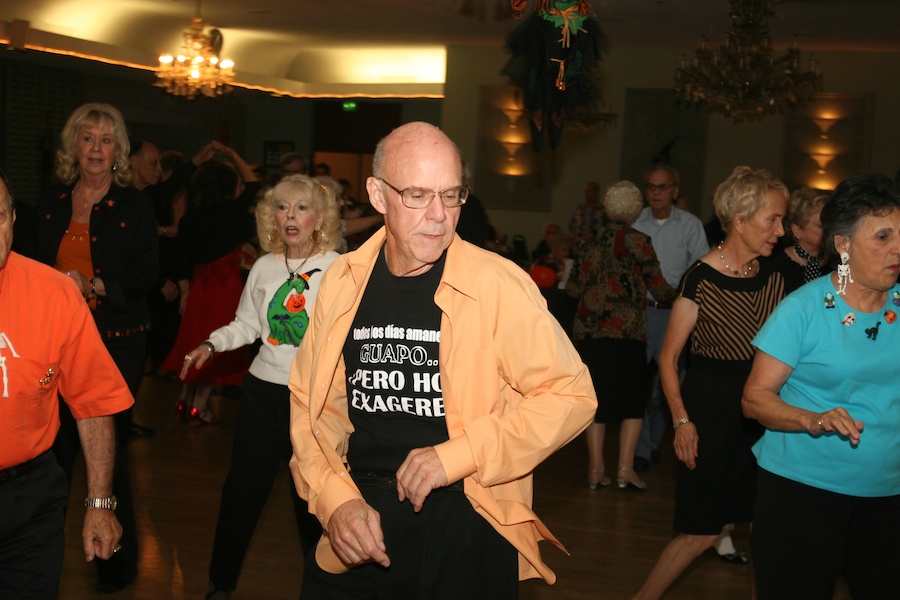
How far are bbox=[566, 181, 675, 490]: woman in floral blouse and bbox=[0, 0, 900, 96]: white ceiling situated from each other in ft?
14.7

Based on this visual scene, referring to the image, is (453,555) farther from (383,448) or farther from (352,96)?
(352,96)

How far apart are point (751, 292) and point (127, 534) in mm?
2579

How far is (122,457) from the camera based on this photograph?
365cm

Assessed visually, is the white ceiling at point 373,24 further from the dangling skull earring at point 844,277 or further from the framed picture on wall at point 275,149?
the dangling skull earring at point 844,277

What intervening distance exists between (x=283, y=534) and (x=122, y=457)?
1148 millimetres

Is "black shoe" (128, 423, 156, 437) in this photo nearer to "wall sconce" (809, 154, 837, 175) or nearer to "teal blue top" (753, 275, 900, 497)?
"teal blue top" (753, 275, 900, 497)

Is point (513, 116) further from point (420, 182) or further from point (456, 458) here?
point (456, 458)

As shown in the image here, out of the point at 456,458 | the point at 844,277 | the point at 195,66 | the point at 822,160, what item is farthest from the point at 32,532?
the point at 822,160

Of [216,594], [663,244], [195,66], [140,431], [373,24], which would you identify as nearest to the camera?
[216,594]

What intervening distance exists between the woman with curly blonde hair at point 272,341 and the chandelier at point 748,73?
184 inches

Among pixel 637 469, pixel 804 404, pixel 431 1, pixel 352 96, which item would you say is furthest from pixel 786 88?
pixel 352 96

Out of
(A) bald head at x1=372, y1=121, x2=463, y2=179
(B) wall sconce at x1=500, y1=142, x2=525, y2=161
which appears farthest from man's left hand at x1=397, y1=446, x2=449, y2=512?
(B) wall sconce at x1=500, y1=142, x2=525, y2=161

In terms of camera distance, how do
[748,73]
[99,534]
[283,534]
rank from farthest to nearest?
1. [748,73]
2. [283,534]
3. [99,534]

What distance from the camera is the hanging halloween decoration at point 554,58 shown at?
3.36 m
